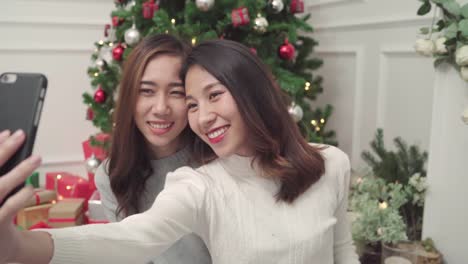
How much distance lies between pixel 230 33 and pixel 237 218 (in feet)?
4.82

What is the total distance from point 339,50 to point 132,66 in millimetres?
1777

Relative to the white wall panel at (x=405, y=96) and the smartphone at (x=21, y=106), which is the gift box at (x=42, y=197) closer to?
the white wall panel at (x=405, y=96)

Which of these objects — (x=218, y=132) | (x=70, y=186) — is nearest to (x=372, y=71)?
(x=218, y=132)

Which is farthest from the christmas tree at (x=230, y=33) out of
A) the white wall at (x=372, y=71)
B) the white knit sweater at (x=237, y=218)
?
the white knit sweater at (x=237, y=218)

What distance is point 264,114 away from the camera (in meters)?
1.02

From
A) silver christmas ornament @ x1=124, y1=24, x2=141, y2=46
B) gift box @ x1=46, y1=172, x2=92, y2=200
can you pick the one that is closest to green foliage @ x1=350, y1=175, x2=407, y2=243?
silver christmas ornament @ x1=124, y1=24, x2=141, y2=46

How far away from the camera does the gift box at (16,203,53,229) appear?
8.38 feet

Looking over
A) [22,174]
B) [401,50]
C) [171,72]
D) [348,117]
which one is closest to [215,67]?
[171,72]

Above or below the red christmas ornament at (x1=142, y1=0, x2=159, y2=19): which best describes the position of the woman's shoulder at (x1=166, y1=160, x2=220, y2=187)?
below

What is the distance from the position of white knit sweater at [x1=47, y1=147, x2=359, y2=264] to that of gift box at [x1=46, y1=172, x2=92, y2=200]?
2.03 metres

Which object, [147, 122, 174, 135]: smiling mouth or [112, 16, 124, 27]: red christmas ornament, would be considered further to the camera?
[112, 16, 124, 27]: red christmas ornament

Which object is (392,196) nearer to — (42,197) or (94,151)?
(94,151)

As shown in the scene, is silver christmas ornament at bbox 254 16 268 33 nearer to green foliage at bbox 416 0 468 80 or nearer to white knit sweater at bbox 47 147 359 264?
green foliage at bbox 416 0 468 80

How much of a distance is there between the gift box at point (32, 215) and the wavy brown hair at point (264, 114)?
1934 mm
